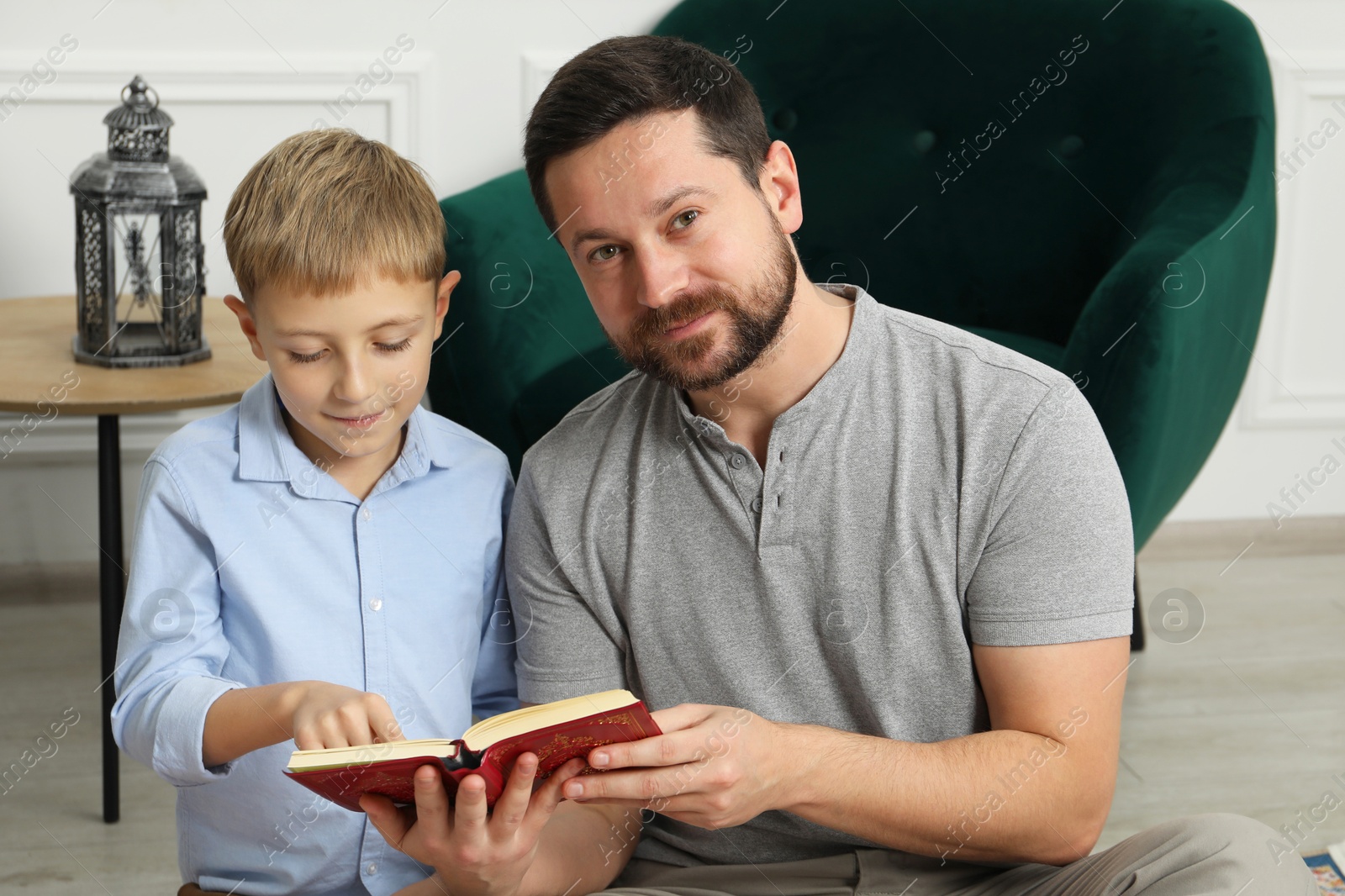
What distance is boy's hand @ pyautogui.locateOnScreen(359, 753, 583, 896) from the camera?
948 millimetres

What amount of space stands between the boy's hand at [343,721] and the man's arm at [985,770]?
0.70 ft

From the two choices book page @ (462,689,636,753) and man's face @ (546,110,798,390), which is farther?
man's face @ (546,110,798,390)

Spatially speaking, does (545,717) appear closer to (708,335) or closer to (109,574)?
(708,335)

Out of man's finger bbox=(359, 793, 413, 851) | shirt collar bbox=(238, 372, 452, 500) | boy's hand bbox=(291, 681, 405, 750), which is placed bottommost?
man's finger bbox=(359, 793, 413, 851)

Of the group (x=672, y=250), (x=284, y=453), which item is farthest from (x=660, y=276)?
(x=284, y=453)

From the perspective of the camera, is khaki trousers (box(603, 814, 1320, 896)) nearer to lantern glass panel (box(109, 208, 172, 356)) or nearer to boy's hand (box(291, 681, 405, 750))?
boy's hand (box(291, 681, 405, 750))

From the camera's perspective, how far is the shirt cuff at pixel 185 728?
1.08 m

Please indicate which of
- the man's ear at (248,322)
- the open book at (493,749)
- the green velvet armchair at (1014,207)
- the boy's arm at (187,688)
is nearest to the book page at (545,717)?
the open book at (493,749)

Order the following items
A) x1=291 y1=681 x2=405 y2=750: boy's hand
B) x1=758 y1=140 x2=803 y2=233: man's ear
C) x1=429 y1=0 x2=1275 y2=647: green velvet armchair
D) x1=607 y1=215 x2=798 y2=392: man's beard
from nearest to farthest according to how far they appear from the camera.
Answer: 1. x1=291 y1=681 x2=405 y2=750: boy's hand
2. x1=607 y1=215 x2=798 y2=392: man's beard
3. x1=758 y1=140 x2=803 y2=233: man's ear
4. x1=429 y1=0 x2=1275 y2=647: green velvet armchair

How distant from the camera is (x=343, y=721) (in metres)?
0.96

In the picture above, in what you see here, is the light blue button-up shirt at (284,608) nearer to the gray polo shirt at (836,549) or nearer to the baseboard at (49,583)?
the gray polo shirt at (836,549)

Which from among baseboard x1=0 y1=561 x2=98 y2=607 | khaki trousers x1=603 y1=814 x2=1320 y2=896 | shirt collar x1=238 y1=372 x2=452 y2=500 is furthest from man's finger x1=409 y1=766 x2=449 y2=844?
baseboard x1=0 y1=561 x2=98 y2=607

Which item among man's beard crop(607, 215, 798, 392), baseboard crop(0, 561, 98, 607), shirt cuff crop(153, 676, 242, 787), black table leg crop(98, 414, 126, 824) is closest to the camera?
shirt cuff crop(153, 676, 242, 787)

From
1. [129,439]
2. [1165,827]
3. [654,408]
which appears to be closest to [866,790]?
[1165,827]
